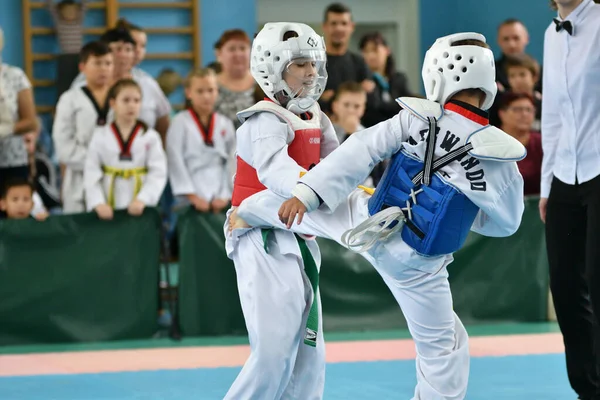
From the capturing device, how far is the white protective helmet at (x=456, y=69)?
3.39m

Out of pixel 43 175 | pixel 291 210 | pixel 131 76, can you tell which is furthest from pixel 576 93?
pixel 43 175

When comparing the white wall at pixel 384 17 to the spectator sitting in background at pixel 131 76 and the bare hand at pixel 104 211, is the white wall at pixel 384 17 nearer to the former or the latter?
the spectator sitting in background at pixel 131 76

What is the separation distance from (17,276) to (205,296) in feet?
4.16

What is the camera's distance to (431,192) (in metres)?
3.39

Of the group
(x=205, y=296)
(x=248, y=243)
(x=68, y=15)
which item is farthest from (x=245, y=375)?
(x=68, y=15)

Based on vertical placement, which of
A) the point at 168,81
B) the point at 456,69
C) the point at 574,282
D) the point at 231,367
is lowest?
the point at 231,367

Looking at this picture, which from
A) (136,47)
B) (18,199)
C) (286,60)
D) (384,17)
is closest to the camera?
(286,60)

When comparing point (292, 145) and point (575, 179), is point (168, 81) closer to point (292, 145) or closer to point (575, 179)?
point (575, 179)

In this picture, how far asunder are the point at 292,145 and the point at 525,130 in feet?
13.1

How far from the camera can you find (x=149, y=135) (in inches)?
267

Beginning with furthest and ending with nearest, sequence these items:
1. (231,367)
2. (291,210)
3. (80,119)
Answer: (80,119) < (231,367) < (291,210)

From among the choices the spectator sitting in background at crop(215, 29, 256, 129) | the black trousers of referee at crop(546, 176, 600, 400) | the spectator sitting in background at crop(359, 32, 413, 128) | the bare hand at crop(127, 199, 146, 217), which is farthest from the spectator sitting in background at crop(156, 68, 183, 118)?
the black trousers of referee at crop(546, 176, 600, 400)

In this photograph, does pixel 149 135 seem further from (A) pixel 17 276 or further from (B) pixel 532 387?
(B) pixel 532 387

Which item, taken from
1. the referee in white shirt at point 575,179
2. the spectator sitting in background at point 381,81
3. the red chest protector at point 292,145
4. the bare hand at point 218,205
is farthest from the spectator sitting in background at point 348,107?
the red chest protector at point 292,145
